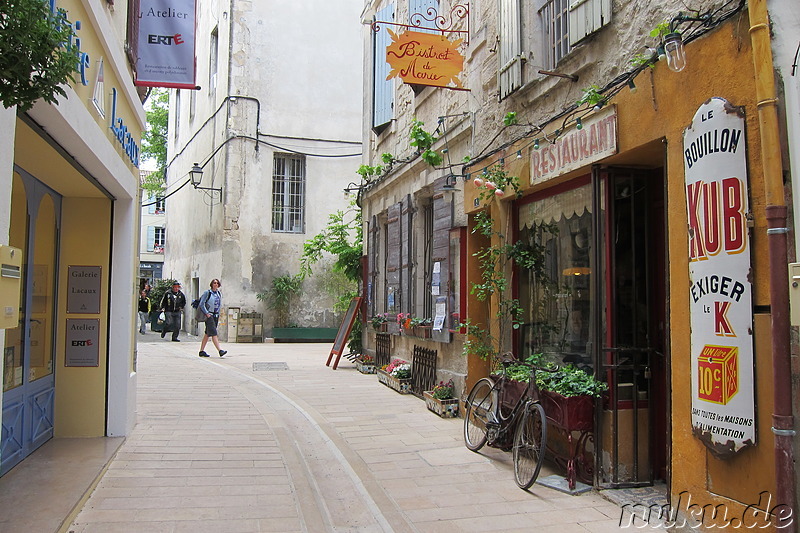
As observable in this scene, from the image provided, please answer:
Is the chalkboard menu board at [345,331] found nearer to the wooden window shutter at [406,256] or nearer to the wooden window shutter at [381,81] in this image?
the wooden window shutter at [406,256]

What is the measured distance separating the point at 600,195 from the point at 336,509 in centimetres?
315

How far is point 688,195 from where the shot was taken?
3910 mm

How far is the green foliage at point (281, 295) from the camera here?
Result: 18.5 m

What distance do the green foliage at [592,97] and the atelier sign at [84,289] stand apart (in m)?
4.82

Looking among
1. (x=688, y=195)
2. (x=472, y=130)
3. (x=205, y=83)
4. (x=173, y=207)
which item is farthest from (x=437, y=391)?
(x=173, y=207)

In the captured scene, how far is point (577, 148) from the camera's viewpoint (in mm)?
5188

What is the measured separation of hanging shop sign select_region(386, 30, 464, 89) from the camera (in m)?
7.21

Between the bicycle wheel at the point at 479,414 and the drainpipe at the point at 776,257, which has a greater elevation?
the drainpipe at the point at 776,257

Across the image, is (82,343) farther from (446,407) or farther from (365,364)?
(365,364)

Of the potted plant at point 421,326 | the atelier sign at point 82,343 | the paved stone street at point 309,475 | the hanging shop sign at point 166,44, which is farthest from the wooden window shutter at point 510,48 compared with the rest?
the atelier sign at point 82,343

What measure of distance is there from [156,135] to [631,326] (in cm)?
2954

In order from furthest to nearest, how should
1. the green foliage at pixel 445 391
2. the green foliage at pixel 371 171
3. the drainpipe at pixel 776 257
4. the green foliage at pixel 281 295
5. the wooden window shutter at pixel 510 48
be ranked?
the green foliage at pixel 281 295
the green foliage at pixel 371 171
the green foliage at pixel 445 391
the wooden window shutter at pixel 510 48
the drainpipe at pixel 776 257

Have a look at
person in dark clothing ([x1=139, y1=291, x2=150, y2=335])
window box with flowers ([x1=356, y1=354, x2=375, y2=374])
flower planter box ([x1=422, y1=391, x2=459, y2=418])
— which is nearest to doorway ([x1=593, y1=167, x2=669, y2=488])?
flower planter box ([x1=422, y1=391, x2=459, y2=418])

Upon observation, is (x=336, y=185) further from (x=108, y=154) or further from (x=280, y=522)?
(x=280, y=522)
